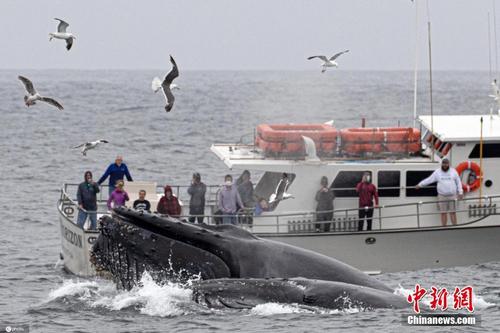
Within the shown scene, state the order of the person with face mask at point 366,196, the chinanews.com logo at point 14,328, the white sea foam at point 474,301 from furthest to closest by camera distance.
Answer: the person with face mask at point 366,196, the white sea foam at point 474,301, the chinanews.com logo at point 14,328

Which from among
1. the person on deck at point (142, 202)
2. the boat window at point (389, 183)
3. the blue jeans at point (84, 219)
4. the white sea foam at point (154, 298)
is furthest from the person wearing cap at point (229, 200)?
the white sea foam at point (154, 298)

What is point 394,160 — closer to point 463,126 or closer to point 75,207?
point 463,126

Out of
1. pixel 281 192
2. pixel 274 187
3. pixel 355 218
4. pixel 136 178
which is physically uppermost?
pixel 136 178

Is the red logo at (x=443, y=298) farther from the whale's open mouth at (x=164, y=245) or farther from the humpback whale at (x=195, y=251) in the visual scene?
the whale's open mouth at (x=164, y=245)

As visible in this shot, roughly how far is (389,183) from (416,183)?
0.65m

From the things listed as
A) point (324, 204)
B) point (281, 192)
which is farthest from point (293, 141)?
point (324, 204)

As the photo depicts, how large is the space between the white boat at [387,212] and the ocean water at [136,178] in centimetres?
58

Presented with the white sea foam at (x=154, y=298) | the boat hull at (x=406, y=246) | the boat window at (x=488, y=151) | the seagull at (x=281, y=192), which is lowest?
the white sea foam at (x=154, y=298)

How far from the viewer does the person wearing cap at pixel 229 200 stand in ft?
99.3

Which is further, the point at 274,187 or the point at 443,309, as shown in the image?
the point at 274,187

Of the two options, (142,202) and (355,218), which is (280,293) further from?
(355,218)

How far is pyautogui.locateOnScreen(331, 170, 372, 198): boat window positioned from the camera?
102ft

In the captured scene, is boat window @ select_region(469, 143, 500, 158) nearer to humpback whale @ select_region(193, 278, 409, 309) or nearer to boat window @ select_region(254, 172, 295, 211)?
boat window @ select_region(254, 172, 295, 211)

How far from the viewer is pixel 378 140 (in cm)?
3150
